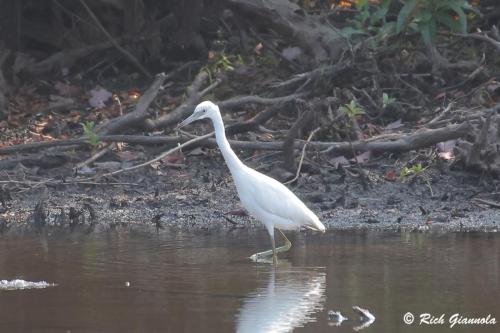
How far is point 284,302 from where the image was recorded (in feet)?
22.3

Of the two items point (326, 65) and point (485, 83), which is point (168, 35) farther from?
point (485, 83)

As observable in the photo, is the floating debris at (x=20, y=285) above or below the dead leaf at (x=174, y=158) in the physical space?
below

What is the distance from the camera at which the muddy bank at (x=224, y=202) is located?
961cm

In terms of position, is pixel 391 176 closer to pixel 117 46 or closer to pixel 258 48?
pixel 258 48

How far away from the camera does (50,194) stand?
34.4 ft

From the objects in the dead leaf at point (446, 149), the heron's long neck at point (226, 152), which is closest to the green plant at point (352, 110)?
the dead leaf at point (446, 149)

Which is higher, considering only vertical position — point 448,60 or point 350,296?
point 448,60

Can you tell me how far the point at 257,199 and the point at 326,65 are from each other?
3625 mm

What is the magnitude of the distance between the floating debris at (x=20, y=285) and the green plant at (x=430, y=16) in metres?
5.47

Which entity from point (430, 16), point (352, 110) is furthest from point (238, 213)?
point (430, 16)

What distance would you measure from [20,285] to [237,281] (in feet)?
4.52

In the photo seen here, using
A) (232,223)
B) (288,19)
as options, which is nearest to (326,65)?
(288,19)

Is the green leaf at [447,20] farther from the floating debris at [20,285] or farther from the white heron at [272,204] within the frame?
the floating debris at [20,285]

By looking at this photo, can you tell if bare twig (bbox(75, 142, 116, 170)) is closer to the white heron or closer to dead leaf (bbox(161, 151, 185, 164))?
dead leaf (bbox(161, 151, 185, 164))
